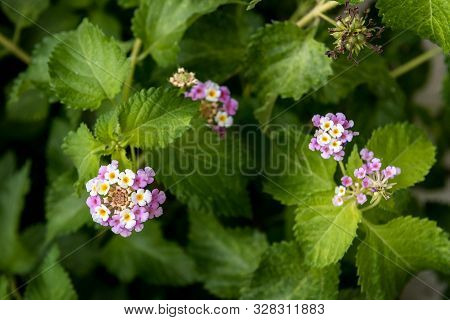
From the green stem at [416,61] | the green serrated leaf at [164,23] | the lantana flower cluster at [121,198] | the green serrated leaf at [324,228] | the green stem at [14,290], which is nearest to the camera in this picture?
the lantana flower cluster at [121,198]

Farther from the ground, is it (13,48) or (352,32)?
(13,48)

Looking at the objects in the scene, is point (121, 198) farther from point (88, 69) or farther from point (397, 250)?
point (397, 250)

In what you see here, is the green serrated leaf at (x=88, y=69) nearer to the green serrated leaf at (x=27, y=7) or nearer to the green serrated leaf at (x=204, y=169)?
the green serrated leaf at (x=204, y=169)

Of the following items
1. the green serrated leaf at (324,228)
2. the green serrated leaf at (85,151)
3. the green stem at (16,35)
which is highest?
the green stem at (16,35)

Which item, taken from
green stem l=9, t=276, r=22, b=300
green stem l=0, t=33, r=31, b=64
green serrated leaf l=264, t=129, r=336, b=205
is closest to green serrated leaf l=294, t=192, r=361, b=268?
green serrated leaf l=264, t=129, r=336, b=205

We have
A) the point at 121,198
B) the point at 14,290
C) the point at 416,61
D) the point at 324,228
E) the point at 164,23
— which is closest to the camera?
the point at 121,198

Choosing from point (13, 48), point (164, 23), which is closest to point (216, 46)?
point (164, 23)

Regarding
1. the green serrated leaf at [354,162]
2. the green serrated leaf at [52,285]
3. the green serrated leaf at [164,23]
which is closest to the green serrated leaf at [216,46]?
the green serrated leaf at [164,23]
